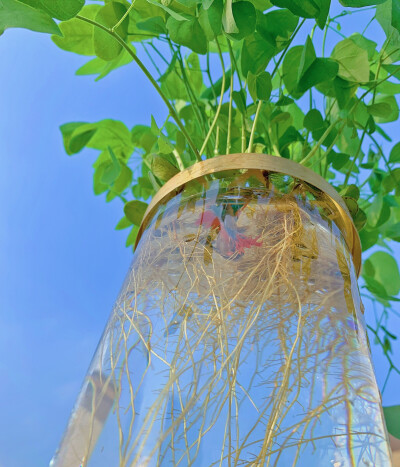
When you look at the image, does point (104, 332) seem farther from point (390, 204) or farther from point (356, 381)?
point (390, 204)

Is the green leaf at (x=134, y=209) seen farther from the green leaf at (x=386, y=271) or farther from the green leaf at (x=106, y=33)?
the green leaf at (x=386, y=271)

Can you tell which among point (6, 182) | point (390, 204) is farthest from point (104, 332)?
point (6, 182)

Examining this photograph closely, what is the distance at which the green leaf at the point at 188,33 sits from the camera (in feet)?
1.48

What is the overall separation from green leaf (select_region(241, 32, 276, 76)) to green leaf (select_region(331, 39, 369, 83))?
3.3 inches

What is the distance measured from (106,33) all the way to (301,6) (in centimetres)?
19

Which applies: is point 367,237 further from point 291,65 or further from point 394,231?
point 291,65

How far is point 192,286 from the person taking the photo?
1.19 ft

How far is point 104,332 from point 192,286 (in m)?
0.09

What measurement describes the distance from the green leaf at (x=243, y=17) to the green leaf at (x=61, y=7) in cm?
13

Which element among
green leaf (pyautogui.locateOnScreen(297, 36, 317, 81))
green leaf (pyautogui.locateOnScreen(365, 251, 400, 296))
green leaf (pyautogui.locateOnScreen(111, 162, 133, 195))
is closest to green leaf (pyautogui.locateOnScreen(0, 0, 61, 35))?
green leaf (pyautogui.locateOnScreen(297, 36, 317, 81))

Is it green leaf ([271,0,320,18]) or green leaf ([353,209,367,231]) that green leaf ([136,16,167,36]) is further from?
green leaf ([353,209,367,231])

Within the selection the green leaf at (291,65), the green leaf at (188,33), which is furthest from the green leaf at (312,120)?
the green leaf at (188,33)

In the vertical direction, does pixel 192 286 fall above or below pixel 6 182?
below

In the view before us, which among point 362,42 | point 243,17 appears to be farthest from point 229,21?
point 362,42
